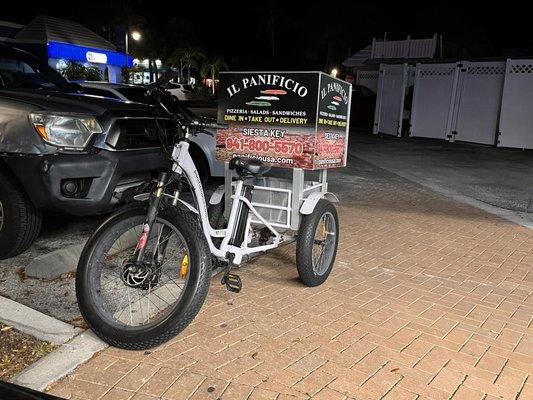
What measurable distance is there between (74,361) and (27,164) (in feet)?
5.82

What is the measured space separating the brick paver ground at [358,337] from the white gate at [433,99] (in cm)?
1181

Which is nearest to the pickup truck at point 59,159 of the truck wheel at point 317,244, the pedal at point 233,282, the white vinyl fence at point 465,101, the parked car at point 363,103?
the pedal at point 233,282

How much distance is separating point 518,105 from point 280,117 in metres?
12.9

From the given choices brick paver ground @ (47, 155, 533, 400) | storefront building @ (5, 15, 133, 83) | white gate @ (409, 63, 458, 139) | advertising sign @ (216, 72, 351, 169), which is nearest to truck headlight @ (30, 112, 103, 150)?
advertising sign @ (216, 72, 351, 169)

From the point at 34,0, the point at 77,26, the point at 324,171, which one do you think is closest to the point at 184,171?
the point at 324,171

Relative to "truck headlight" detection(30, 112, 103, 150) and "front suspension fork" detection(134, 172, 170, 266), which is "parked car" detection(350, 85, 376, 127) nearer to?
"truck headlight" detection(30, 112, 103, 150)

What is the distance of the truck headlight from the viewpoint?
4.03m

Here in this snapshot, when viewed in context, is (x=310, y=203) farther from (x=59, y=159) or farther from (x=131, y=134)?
(x=59, y=159)

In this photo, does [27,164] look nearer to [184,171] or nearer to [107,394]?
[184,171]

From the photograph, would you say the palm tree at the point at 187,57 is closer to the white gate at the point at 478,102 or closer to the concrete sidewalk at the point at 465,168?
the concrete sidewalk at the point at 465,168

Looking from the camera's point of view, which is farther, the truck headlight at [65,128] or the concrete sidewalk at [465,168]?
the concrete sidewalk at [465,168]

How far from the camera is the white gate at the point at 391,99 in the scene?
1739 centimetres

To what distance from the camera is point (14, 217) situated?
4141 mm

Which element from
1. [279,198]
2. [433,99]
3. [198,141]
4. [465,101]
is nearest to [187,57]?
[433,99]
